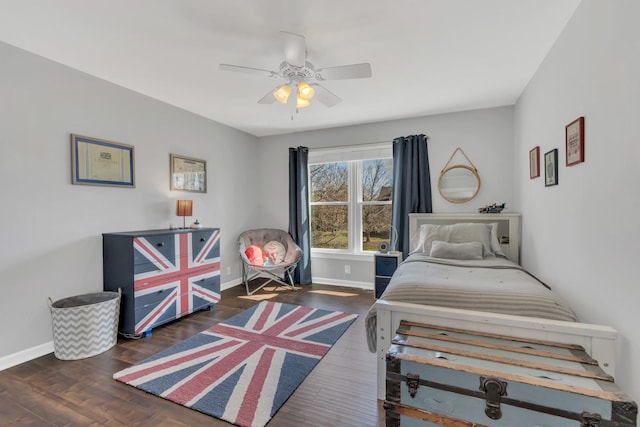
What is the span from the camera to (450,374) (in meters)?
1.28

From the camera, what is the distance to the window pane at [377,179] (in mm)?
4277

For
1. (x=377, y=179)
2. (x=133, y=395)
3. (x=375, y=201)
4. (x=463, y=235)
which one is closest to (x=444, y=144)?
(x=377, y=179)

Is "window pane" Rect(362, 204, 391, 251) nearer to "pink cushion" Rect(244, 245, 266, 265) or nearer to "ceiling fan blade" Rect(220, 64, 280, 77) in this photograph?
"pink cushion" Rect(244, 245, 266, 265)

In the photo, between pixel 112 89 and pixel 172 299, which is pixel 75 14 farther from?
pixel 172 299

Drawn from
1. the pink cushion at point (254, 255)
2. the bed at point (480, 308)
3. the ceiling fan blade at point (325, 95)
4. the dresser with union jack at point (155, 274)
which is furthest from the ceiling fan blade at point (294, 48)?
the pink cushion at point (254, 255)

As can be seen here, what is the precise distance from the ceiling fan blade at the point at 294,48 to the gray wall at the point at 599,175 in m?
1.68

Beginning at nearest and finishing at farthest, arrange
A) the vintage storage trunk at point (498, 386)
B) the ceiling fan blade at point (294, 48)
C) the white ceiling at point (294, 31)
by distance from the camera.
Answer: the vintage storage trunk at point (498, 386) < the white ceiling at point (294, 31) < the ceiling fan blade at point (294, 48)

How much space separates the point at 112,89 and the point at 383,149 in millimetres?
3349

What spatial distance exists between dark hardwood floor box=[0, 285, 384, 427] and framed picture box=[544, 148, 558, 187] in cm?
201

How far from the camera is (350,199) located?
4.49m

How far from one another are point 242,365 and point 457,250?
2.31 metres

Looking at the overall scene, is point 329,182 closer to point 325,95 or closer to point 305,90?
point 325,95

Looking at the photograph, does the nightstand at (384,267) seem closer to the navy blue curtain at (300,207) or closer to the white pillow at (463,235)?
the white pillow at (463,235)

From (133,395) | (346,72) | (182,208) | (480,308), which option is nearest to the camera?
(480,308)
